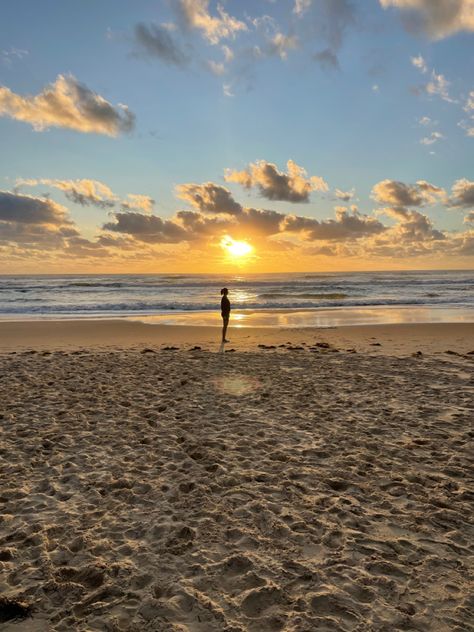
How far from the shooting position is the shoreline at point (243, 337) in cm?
1541

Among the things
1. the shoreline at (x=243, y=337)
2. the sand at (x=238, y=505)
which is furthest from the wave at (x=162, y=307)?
the sand at (x=238, y=505)

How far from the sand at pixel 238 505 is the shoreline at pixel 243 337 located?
5380 mm

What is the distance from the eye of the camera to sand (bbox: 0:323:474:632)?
128 inches

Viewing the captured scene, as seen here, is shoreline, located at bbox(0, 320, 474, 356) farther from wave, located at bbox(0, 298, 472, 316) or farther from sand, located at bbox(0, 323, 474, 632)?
wave, located at bbox(0, 298, 472, 316)

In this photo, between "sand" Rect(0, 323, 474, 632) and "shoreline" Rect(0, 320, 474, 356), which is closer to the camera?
"sand" Rect(0, 323, 474, 632)

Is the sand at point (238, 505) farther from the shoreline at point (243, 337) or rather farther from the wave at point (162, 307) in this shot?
the wave at point (162, 307)

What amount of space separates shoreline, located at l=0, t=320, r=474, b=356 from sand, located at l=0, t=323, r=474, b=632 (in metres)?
5.38


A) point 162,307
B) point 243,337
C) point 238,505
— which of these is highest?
point 162,307

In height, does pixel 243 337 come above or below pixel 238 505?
above

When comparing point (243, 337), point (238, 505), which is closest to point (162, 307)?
point (243, 337)

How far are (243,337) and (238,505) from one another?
13252 millimetres

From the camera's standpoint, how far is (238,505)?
4699mm

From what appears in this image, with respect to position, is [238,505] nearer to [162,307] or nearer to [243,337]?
[243,337]

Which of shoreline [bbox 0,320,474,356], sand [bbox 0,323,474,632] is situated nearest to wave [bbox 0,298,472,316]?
shoreline [bbox 0,320,474,356]
